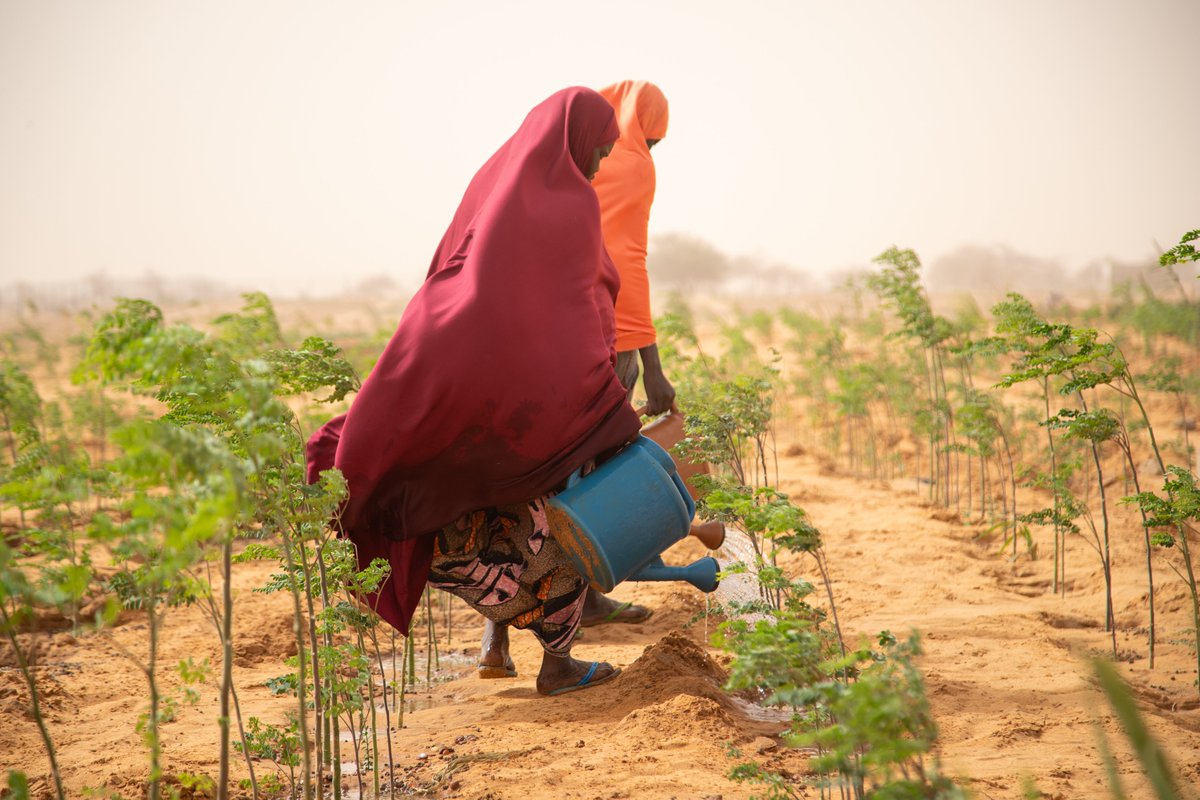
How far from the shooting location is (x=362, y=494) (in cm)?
285

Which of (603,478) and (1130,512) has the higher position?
(603,478)

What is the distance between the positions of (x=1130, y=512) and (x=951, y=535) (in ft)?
3.68

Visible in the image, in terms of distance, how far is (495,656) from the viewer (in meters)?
3.44

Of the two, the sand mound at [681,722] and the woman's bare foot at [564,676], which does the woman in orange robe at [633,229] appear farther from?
the sand mound at [681,722]

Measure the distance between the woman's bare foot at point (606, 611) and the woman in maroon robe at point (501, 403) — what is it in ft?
1.79

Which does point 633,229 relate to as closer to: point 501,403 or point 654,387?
point 654,387

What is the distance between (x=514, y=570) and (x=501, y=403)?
652 mm

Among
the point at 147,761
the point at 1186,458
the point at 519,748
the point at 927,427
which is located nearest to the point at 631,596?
the point at 519,748

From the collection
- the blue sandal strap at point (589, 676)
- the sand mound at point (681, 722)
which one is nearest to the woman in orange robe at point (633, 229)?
the blue sandal strap at point (589, 676)

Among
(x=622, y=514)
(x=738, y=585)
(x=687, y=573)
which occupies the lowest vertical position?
(x=738, y=585)

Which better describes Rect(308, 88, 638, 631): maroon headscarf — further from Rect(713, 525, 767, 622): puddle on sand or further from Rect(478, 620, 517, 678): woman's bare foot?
Rect(713, 525, 767, 622): puddle on sand

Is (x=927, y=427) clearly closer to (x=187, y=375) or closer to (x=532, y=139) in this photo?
(x=532, y=139)

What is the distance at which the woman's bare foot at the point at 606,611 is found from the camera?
3.82 m

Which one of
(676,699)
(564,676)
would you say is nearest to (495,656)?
(564,676)
